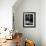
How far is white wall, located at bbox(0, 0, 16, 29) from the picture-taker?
173 inches

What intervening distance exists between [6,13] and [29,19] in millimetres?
1309

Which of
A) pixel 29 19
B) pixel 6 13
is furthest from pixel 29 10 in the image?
pixel 6 13

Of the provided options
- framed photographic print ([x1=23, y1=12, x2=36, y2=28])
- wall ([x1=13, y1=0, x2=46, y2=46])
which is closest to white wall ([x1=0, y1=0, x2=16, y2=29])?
wall ([x1=13, y1=0, x2=46, y2=46])

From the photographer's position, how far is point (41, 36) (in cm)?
533

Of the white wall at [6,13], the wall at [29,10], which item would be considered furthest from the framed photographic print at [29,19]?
the white wall at [6,13]

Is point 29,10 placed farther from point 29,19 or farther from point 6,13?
point 6,13

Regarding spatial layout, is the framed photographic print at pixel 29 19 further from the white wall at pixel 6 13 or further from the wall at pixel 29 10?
the white wall at pixel 6 13

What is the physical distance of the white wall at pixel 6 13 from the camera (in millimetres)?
4387

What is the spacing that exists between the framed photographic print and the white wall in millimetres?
1063

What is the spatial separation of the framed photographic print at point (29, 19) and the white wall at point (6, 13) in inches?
41.8

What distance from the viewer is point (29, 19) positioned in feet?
17.5

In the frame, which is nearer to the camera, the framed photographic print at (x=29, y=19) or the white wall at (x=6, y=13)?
the white wall at (x=6, y=13)

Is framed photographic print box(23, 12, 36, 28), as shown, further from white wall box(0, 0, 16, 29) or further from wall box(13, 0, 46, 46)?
white wall box(0, 0, 16, 29)

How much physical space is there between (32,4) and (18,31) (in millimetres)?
1392
